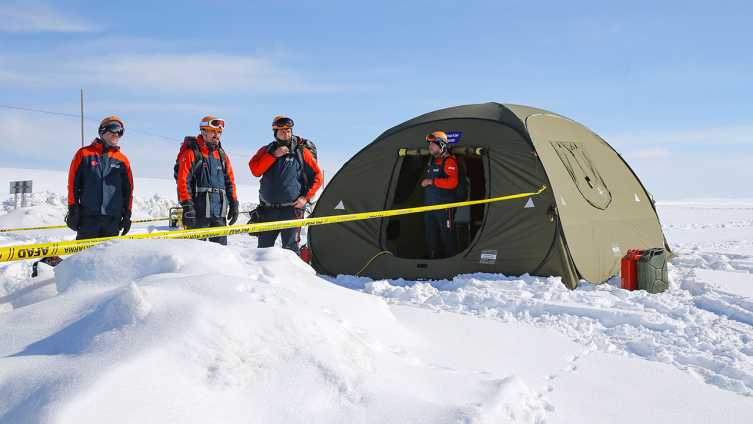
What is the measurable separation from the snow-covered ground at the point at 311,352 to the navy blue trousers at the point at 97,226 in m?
1.54

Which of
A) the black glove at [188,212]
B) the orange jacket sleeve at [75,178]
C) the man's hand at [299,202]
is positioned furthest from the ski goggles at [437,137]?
the orange jacket sleeve at [75,178]

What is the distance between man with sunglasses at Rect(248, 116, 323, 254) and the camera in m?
6.10

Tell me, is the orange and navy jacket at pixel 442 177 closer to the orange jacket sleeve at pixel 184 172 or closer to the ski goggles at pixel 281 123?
the ski goggles at pixel 281 123

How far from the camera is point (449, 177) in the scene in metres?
6.65

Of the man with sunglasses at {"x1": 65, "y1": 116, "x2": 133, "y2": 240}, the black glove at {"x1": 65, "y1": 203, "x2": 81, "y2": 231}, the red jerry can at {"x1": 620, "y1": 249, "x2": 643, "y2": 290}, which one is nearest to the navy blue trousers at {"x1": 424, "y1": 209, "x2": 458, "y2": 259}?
the red jerry can at {"x1": 620, "y1": 249, "x2": 643, "y2": 290}

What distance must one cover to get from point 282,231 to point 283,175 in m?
0.64

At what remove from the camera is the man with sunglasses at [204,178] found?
5.53m

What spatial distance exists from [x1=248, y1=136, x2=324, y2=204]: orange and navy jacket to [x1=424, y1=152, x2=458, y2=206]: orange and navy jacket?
1.46m

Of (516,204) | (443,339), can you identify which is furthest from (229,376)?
(516,204)

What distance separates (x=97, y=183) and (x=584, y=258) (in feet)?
16.6

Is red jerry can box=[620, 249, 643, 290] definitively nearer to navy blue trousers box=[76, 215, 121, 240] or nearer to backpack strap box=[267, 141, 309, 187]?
backpack strap box=[267, 141, 309, 187]

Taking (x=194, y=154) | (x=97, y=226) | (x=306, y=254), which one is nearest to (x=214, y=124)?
(x=194, y=154)

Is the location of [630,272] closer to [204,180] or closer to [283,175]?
[283,175]

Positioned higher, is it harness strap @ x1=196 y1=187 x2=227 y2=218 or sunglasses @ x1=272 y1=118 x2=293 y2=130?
sunglasses @ x1=272 y1=118 x2=293 y2=130
